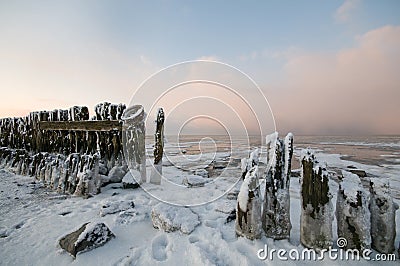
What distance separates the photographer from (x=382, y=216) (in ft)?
7.75

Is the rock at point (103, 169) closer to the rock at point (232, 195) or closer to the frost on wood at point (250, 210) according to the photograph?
the rock at point (232, 195)

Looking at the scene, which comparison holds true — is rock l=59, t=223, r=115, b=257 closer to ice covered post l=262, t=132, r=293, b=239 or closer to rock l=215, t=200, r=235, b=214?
rock l=215, t=200, r=235, b=214

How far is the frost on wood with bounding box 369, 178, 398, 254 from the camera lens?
234 centimetres

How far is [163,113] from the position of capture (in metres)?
5.79

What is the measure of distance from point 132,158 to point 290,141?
428cm

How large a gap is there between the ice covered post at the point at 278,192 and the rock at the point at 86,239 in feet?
6.73

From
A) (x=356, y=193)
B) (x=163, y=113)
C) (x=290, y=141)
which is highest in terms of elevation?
(x=163, y=113)

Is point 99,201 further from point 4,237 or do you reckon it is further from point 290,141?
point 290,141

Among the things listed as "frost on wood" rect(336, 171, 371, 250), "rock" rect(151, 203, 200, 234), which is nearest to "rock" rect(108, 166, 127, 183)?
"rock" rect(151, 203, 200, 234)

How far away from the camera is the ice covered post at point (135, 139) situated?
574 cm

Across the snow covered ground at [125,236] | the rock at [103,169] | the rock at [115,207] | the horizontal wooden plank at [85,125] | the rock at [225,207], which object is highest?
the horizontal wooden plank at [85,125]

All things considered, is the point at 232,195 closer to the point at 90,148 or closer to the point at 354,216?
the point at 354,216

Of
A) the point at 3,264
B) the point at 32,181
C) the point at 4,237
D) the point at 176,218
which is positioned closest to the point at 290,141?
the point at 176,218

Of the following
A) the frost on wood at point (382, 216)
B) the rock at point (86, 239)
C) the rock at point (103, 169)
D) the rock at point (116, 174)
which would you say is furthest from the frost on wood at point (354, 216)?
the rock at point (103, 169)
